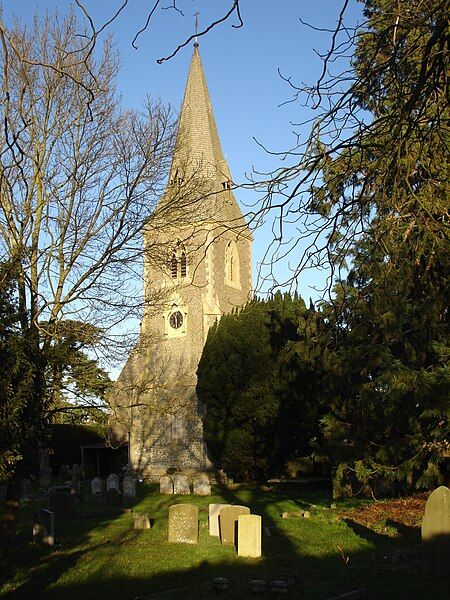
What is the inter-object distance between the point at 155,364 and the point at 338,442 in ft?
59.2

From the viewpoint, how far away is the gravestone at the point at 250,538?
9.54 meters

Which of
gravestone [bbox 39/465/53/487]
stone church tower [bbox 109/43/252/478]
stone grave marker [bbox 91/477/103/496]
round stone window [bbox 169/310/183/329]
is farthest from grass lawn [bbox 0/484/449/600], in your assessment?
round stone window [bbox 169/310/183/329]

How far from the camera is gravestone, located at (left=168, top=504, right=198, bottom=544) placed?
35.7 feet

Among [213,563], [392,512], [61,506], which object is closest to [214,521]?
[213,563]

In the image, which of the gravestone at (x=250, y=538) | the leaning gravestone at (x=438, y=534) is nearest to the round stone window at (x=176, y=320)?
the gravestone at (x=250, y=538)

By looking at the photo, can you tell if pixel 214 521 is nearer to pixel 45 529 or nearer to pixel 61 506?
pixel 45 529

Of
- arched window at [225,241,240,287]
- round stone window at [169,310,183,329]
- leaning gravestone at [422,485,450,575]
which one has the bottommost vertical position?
leaning gravestone at [422,485,450,575]

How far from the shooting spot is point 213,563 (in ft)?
30.5

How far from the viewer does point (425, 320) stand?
40.4ft

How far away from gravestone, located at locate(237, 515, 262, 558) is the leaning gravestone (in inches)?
107

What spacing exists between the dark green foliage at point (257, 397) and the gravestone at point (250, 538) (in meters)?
11.0

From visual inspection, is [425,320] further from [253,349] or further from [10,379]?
[253,349]

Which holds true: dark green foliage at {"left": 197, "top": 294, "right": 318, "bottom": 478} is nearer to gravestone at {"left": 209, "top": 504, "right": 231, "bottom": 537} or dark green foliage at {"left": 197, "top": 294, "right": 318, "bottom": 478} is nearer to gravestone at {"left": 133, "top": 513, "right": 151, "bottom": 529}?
gravestone at {"left": 133, "top": 513, "right": 151, "bottom": 529}

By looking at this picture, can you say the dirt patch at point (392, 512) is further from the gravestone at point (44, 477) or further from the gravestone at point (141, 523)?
the gravestone at point (44, 477)
